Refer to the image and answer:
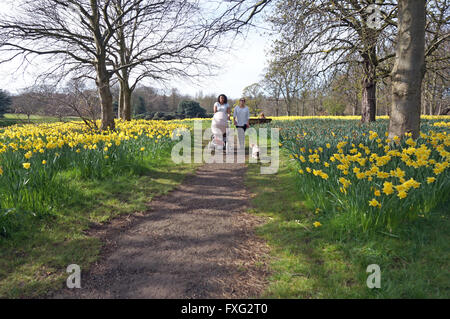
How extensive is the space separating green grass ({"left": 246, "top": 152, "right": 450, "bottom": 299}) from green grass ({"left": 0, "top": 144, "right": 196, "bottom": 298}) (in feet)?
6.59

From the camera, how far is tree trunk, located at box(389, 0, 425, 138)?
13.5 feet

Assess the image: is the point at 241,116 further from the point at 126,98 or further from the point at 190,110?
the point at 190,110

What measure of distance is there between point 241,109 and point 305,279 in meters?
6.50

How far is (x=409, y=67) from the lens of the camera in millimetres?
4188

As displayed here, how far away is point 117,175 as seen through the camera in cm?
528

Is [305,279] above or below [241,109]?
below

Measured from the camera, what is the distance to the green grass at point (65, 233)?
227cm

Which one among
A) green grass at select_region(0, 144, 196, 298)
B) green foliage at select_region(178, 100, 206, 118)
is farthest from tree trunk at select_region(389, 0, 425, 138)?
green foliage at select_region(178, 100, 206, 118)

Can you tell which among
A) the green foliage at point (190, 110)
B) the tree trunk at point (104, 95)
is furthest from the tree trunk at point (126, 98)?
the green foliage at point (190, 110)

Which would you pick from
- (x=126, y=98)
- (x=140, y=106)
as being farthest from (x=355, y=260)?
(x=140, y=106)

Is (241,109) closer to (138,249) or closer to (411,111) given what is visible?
(411,111)
